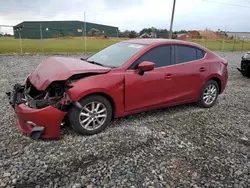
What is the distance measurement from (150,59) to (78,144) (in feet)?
6.58

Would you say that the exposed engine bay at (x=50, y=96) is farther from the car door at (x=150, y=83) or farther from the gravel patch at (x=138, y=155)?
the car door at (x=150, y=83)

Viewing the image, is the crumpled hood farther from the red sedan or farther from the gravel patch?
the gravel patch

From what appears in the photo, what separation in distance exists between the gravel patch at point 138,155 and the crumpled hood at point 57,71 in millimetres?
877

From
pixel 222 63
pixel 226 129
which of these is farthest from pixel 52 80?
pixel 222 63

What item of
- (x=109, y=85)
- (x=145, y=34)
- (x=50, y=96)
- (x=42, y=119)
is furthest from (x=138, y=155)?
Result: (x=145, y=34)

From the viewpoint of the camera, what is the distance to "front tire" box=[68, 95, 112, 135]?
3.69 metres

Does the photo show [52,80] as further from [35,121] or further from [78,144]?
[78,144]

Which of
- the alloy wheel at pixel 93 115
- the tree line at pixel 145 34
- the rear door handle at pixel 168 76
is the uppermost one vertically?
the tree line at pixel 145 34

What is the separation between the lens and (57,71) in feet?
12.2

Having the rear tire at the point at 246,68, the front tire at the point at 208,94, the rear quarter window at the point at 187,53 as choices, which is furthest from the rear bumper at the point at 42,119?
the rear tire at the point at 246,68

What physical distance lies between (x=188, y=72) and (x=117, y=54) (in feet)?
4.94

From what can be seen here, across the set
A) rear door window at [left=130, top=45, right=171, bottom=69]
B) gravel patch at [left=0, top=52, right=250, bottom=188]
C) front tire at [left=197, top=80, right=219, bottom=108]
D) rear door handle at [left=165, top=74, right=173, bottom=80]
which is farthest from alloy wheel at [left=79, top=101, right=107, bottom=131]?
front tire at [left=197, top=80, right=219, bottom=108]

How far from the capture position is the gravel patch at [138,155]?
2.83 metres

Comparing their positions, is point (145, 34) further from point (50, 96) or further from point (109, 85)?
point (50, 96)
